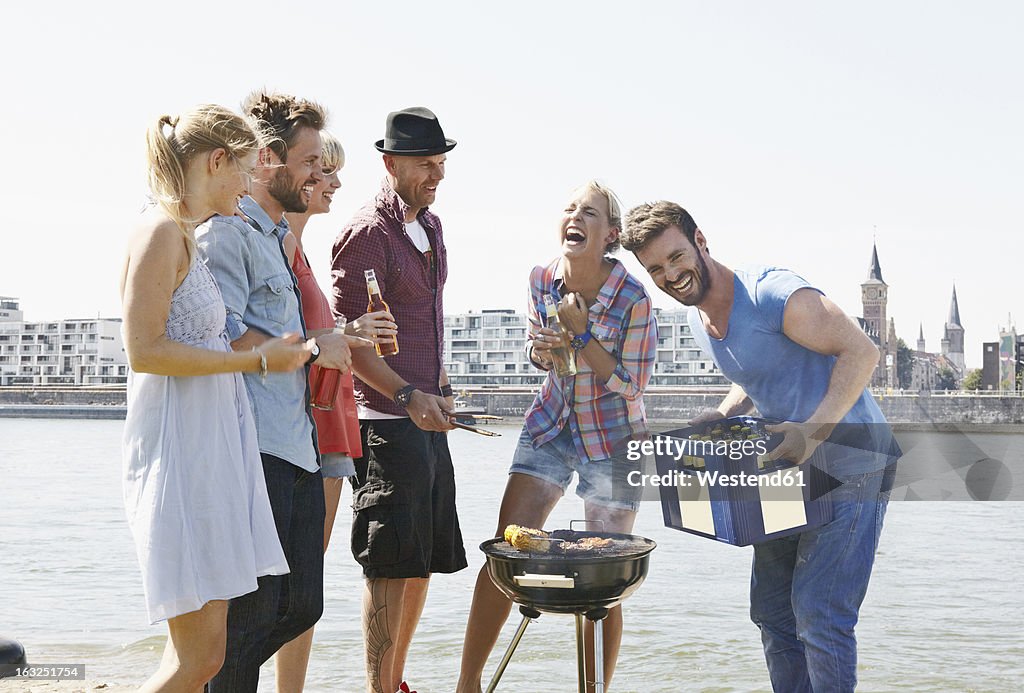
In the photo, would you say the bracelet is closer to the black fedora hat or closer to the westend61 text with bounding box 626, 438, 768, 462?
the black fedora hat

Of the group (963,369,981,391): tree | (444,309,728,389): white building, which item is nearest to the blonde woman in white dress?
(444,309,728,389): white building

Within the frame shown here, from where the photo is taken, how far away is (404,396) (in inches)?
132

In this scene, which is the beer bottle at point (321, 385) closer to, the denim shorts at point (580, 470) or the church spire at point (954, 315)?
the denim shorts at point (580, 470)

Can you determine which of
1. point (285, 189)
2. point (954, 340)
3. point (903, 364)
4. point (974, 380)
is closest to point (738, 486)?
point (285, 189)

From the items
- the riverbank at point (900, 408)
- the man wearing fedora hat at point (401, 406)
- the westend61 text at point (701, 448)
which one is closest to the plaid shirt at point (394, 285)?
the man wearing fedora hat at point (401, 406)

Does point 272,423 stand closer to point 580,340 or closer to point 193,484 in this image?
point 193,484

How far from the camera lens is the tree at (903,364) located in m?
121

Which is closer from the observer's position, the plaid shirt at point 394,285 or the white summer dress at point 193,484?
the white summer dress at point 193,484

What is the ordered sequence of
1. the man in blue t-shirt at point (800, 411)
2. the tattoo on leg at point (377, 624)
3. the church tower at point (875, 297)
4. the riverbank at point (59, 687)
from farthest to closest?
the church tower at point (875, 297) → the riverbank at point (59, 687) → the tattoo on leg at point (377, 624) → the man in blue t-shirt at point (800, 411)

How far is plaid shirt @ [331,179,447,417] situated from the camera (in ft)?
11.5

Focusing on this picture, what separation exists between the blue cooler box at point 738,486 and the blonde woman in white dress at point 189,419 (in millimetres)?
1312

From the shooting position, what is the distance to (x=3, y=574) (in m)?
9.56

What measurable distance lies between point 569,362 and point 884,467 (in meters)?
1.00

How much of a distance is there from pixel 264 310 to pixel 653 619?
5407 mm
